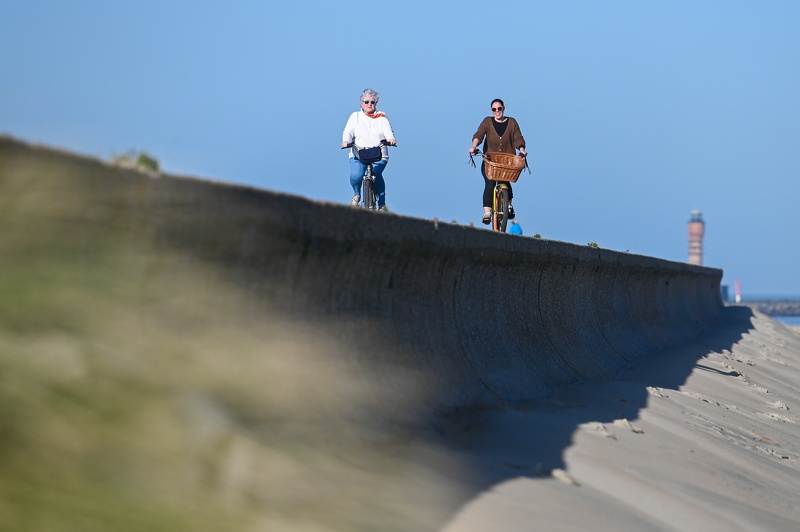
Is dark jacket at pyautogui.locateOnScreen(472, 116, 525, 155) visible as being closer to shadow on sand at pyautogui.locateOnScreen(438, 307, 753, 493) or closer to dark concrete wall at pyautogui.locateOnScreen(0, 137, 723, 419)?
dark concrete wall at pyautogui.locateOnScreen(0, 137, 723, 419)

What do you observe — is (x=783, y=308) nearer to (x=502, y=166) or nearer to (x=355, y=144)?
(x=502, y=166)

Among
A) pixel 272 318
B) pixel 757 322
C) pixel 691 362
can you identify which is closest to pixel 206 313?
pixel 272 318

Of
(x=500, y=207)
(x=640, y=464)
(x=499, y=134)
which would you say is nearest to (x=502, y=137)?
(x=499, y=134)

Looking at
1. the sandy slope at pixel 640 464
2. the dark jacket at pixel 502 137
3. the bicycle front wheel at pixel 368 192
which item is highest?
the dark jacket at pixel 502 137

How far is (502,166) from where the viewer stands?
1522 cm

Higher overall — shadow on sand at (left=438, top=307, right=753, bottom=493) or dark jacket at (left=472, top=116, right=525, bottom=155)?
dark jacket at (left=472, top=116, right=525, bottom=155)

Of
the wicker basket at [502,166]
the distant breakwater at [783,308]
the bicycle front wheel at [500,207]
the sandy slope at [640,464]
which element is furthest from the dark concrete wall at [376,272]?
the distant breakwater at [783,308]

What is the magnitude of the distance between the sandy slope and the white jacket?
5.42 meters

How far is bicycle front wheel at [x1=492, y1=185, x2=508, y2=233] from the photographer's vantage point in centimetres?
1551

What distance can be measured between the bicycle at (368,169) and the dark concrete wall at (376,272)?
4.69 meters

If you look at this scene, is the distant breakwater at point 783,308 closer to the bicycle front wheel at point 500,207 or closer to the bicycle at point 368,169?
the bicycle front wheel at point 500,207

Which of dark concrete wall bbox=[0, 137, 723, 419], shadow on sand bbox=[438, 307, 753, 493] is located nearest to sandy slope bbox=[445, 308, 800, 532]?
shadow on sand bbox=[438, 307, 753, 493]

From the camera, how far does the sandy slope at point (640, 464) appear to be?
163 inches

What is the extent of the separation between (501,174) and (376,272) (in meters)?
10.0
